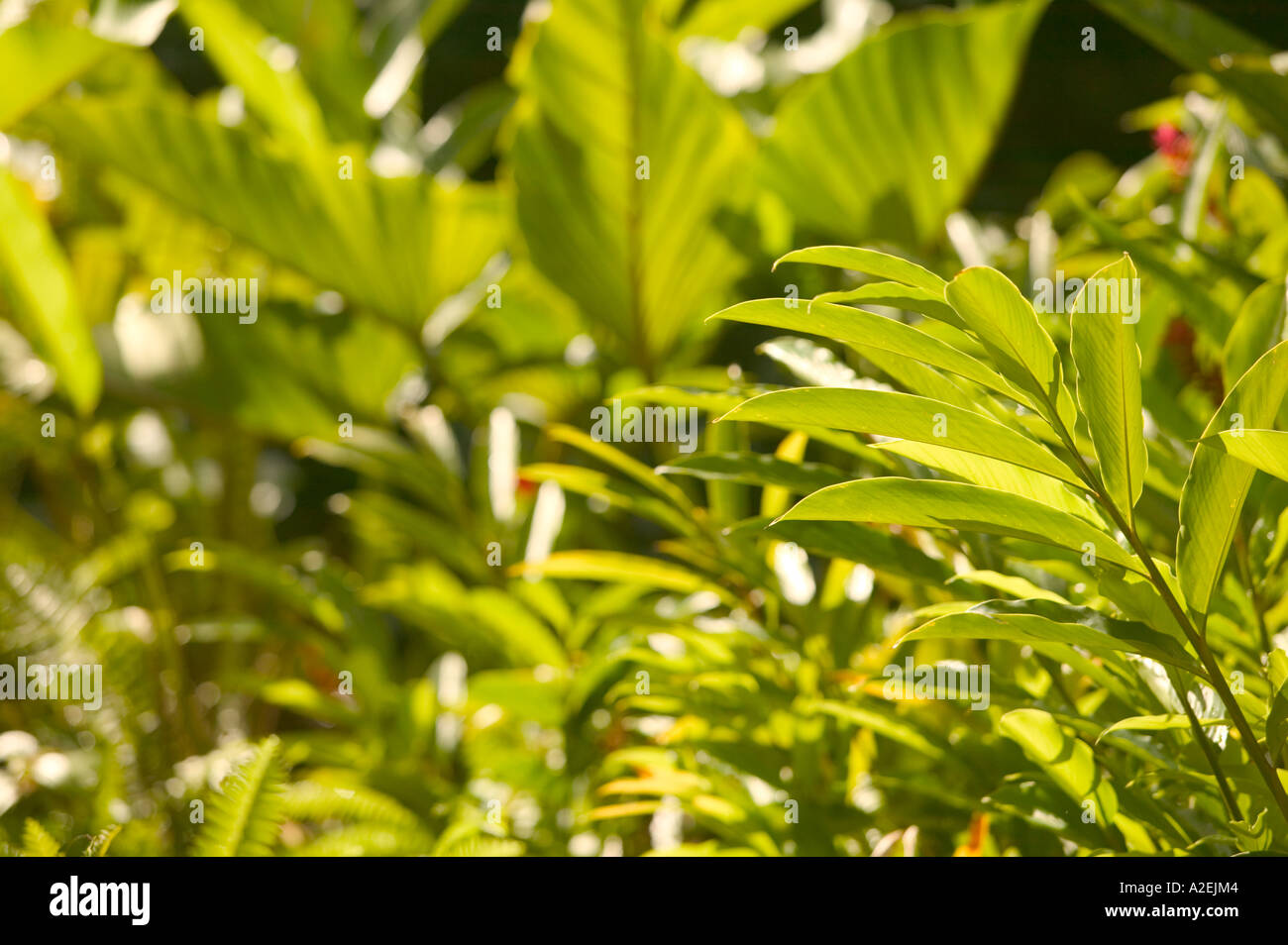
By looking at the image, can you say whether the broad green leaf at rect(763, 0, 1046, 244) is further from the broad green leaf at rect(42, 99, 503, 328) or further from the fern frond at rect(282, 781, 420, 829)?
the fern frond at rect(282, 781, 420, 829)

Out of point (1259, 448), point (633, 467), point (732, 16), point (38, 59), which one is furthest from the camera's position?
point (732, 16)

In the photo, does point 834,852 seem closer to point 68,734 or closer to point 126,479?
point 68,734

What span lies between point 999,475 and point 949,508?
0.16 feet

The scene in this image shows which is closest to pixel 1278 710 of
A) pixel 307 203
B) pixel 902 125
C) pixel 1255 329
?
pixel 1255 329

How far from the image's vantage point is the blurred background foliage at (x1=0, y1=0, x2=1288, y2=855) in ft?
1.98

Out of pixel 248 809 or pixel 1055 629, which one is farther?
pixel 248 809

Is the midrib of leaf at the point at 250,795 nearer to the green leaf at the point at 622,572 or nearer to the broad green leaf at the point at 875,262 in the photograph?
the green leaf at the point at 622,572

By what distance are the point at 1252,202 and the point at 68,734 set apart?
1196mm

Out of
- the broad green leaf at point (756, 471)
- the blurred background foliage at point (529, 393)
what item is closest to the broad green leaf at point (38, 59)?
the blurred background foliage at point (529, 393)

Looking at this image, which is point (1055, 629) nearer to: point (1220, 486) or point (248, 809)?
point (1220, 486)

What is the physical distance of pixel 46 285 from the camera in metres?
0.88
